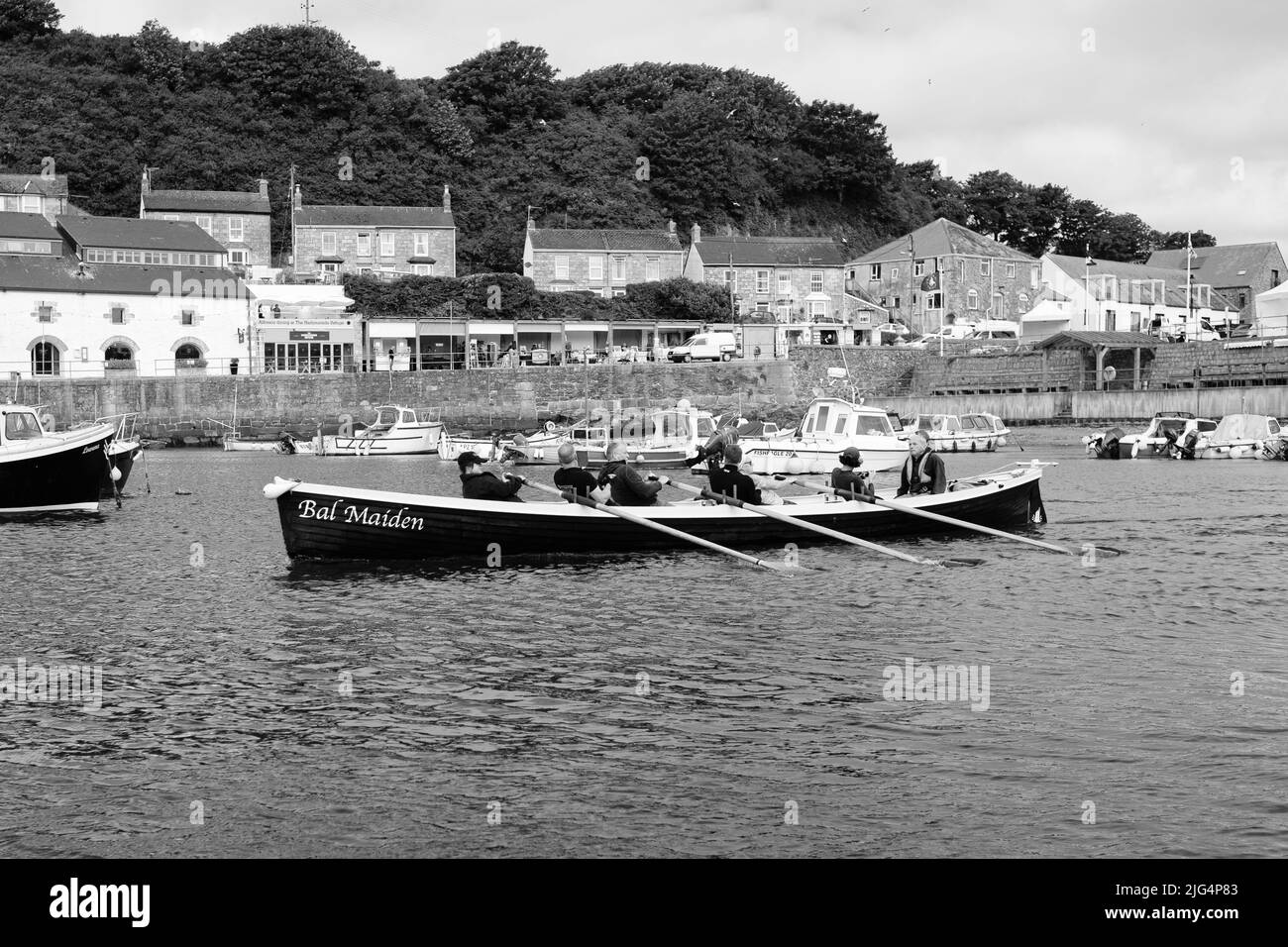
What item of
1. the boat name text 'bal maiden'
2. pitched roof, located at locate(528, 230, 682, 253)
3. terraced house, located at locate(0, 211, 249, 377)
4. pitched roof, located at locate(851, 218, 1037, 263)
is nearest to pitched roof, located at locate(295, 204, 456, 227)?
pitched roof, located at locate(528, 230, 682, 253)

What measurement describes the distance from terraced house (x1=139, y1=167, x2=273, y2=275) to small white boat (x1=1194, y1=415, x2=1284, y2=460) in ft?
204

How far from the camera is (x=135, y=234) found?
77812 mm

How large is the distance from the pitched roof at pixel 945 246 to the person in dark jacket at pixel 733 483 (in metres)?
79.6

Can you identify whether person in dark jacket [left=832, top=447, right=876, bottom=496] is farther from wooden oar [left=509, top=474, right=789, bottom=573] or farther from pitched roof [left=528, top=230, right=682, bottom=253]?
pitched roof [left=528, top=230, right=682, bottom=253]

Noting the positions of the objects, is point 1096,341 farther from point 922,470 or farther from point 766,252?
point 922,470

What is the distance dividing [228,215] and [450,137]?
22509mm

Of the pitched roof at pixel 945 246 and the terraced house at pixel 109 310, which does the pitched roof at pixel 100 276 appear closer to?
the terraced house at pixel 109 310

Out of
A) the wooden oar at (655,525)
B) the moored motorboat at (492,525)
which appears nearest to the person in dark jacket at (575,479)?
the wooden oar at (655,525)

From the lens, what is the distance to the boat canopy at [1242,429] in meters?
50.6

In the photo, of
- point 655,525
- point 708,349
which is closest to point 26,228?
point 708,349

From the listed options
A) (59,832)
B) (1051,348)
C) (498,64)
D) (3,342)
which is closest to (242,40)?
(498,64)
